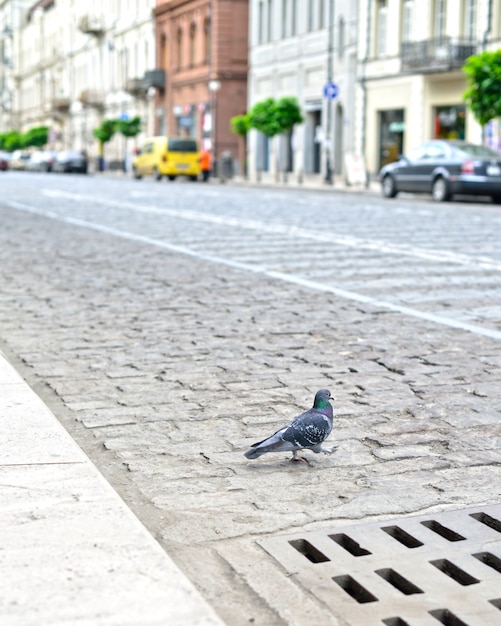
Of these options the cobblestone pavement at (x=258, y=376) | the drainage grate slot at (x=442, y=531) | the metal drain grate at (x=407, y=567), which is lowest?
the cobblestone pavement at (x=258, y=376)

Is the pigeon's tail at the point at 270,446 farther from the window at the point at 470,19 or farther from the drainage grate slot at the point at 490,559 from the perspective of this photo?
the window at the point at 470,19

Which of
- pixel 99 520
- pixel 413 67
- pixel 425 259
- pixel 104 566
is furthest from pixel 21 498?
pixel 413 67

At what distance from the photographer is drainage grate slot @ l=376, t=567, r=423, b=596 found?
3150 mm

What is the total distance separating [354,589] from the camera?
319 cm

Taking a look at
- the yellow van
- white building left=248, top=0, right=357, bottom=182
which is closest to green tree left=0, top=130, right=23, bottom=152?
white building left=248, top=0, right=357, bottom=182

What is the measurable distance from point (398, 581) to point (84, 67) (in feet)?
276

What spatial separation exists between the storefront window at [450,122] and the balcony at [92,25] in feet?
144

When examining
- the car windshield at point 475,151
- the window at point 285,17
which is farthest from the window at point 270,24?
the car windshield at point 475,151

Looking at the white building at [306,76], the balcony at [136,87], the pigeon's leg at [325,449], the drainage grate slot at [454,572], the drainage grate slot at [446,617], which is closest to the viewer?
the drainage grate slot at [446,617]

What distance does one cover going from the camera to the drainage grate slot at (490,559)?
3355mm

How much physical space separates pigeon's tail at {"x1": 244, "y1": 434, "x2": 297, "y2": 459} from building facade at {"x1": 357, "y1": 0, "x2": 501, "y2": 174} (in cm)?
3264

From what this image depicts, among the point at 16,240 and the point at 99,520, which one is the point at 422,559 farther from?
the point at 16,240

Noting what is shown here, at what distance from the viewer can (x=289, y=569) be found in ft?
10.8

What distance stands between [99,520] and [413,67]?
37054 millimetres
